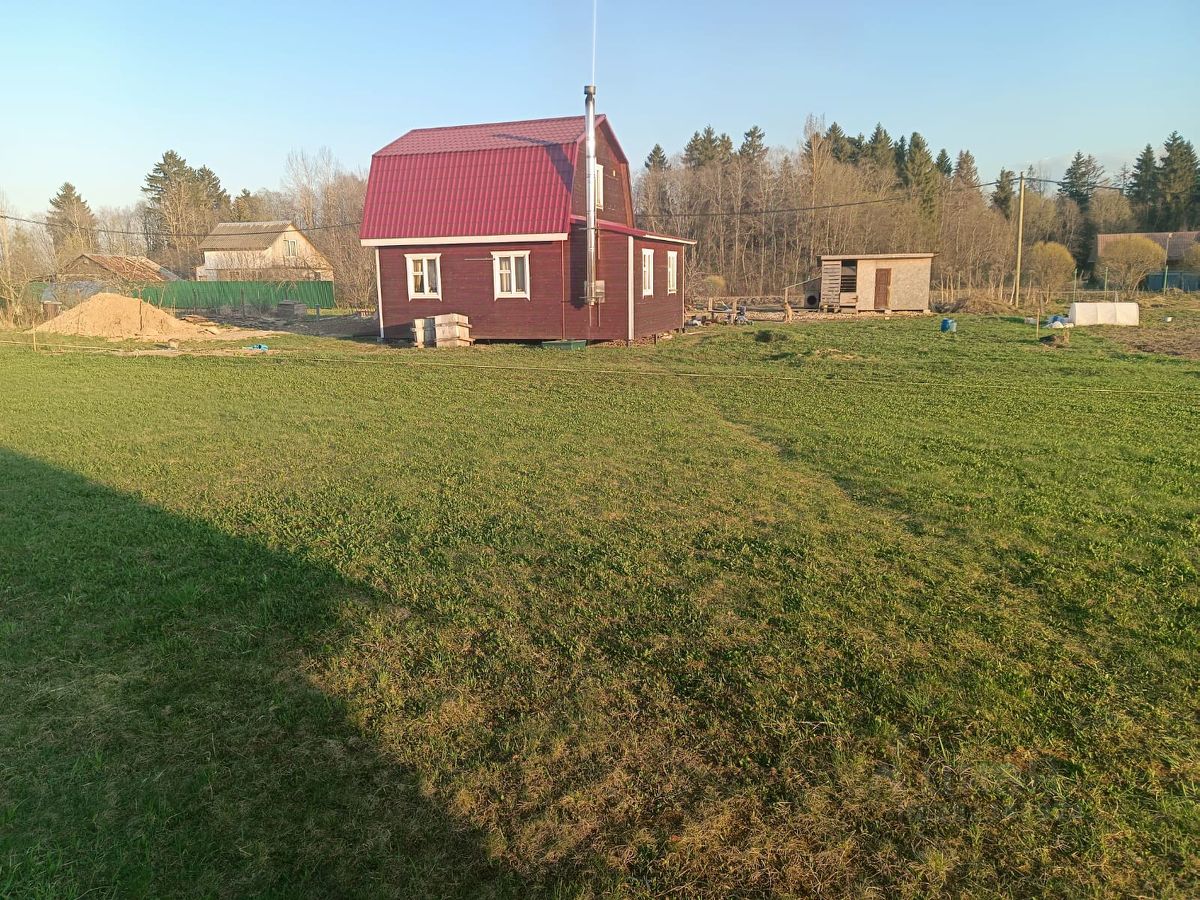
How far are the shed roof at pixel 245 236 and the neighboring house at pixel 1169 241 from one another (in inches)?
2308

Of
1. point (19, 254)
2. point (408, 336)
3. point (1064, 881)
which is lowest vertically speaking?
point (1064, 881)

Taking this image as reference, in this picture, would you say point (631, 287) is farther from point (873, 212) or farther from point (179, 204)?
point (179, 204)

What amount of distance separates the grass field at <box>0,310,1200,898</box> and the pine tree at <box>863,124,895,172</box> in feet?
222

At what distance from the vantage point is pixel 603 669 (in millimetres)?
3939

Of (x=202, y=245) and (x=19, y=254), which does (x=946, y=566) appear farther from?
(x=202, y=245)

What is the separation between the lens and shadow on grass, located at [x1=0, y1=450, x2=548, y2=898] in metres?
2.66

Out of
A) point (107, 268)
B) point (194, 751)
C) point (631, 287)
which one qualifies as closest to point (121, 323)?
point (631, 287)

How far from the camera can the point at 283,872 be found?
2648mm

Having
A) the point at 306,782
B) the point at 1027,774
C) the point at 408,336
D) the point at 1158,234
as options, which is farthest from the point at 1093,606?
the point at 1158,234

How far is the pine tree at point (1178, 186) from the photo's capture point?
60031mm

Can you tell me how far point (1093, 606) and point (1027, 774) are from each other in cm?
193

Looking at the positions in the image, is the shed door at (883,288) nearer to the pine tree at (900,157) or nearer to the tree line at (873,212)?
the tree line at (873,212)

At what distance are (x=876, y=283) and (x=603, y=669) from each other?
112 ft

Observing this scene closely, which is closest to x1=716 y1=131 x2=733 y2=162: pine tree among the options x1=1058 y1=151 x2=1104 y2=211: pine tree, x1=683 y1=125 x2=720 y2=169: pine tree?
x1=683 y1=125 x2=720 y2=169: pine tree
